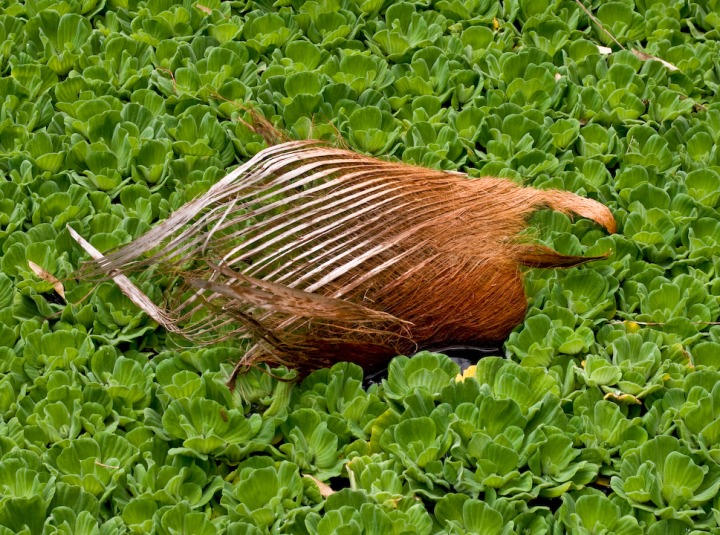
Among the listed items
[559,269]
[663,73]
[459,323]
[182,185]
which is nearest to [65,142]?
[182,185]

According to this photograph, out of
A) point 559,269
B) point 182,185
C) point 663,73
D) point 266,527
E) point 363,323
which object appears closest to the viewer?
point 266,527

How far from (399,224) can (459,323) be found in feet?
0.92

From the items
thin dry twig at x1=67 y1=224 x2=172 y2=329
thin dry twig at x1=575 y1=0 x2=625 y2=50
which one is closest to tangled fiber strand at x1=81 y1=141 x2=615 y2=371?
thin dry twig at x1=67 y1=224 x2=172 y2=329

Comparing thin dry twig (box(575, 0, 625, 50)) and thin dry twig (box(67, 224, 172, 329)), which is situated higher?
thin dry twig (box(575, 0, 625, 50))

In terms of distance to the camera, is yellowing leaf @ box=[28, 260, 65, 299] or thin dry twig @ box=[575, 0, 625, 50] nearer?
yellowing leaf @ box=[28, 260, 65, 299]

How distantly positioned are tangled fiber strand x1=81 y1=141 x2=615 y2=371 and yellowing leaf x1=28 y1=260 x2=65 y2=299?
8 centimetres

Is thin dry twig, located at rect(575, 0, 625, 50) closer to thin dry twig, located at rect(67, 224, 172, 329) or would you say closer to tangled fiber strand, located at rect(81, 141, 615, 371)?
tangled fiber strand, located at rect(81, 141, 615, 371)

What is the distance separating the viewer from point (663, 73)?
2684mm

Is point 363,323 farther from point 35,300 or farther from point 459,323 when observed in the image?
point 35,300

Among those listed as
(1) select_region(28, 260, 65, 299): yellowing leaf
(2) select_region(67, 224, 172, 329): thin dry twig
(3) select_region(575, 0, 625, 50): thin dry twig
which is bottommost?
(1) select_region(28, 260, 65, 299): yellowing leaf

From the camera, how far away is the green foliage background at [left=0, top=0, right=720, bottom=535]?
1.63 meters

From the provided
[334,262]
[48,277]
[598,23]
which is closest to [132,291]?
[48,277]

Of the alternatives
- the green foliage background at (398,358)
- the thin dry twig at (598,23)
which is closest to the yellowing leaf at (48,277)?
the green foliage background at (398,358)

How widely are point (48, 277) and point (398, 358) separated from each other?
2.99 ft
